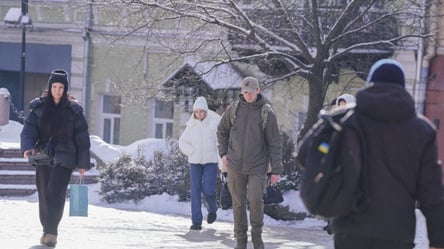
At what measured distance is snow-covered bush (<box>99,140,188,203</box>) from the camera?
19.3 m

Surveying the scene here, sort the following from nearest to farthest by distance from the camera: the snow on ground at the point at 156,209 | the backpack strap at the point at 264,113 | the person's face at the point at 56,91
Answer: the person's face at the point at 56,91 → the backpack strap at the point at 264,113 → the snow on ground at the point at 156,209

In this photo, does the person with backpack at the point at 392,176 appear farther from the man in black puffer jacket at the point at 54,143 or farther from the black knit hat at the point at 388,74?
the man in black puffer jacket at the point at 54,143

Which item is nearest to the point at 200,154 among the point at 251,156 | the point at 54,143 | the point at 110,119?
the point at 251,156

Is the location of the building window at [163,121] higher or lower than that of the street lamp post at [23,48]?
lower

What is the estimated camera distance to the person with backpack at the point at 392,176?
5.93 m

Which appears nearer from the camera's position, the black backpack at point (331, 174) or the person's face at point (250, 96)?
the black backpack at point (331, 174)

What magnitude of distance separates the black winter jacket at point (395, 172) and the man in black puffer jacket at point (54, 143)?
579cm

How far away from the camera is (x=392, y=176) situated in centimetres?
598

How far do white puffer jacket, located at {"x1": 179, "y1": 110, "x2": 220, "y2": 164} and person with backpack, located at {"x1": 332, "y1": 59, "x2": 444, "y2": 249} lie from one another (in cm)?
842

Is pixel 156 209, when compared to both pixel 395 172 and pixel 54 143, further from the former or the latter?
pixel 395 172

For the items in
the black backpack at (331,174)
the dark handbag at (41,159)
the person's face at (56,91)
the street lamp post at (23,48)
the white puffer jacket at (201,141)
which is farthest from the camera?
the street lamp post at (23,48)

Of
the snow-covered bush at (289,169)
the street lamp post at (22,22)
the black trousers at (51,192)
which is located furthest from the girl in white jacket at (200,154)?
the street lamp post at (22,22)

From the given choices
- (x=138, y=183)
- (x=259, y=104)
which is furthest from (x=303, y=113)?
(x=259, y=104)

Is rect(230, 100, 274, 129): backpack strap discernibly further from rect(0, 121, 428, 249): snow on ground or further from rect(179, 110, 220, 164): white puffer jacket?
rect(179, 110, 220, 164): white puffer jacket
